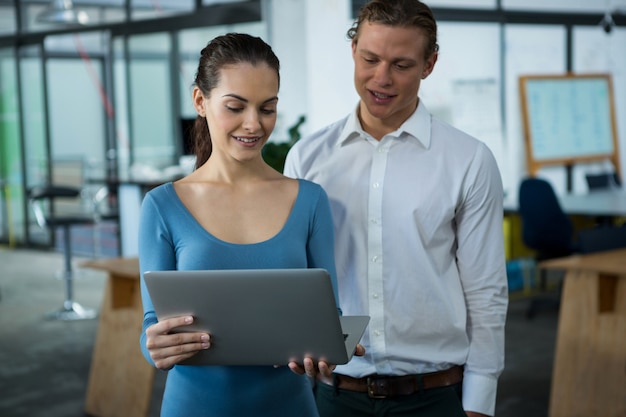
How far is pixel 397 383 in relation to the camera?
1.96 m

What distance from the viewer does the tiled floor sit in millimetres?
4746

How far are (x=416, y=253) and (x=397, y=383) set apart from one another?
0.96 feet

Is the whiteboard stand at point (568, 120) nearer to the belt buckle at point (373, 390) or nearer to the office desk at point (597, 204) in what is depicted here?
the office desk at point (597, 204)

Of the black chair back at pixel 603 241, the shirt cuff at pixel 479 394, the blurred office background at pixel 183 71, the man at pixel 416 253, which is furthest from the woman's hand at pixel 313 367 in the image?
the blurred office background at pixel 183 71

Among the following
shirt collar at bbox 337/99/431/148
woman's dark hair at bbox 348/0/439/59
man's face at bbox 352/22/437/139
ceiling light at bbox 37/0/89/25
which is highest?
ceiling light at bbox 37/0/89/25

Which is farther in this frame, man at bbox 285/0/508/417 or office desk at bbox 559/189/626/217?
office desk at bbox 559/189/626/217

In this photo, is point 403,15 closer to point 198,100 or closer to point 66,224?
point 198,100

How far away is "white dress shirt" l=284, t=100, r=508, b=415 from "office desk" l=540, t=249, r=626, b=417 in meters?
2.19

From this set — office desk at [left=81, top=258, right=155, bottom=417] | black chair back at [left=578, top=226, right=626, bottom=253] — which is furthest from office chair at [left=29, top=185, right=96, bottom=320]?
black chair back at [left=578, top=226, right=626, bottom=253]

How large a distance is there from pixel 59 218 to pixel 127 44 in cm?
309

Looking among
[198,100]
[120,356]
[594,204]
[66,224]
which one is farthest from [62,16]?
[198,100]

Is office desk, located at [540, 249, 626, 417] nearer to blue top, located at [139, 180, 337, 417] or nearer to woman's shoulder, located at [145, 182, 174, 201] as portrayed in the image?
blue top, located at [139, 180, 337, 417]

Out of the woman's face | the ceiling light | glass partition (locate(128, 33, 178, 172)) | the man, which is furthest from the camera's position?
glass partition (locate(128, 33, 178, 172))

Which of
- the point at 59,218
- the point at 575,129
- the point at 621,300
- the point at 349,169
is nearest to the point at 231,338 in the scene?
the point at 349,169
